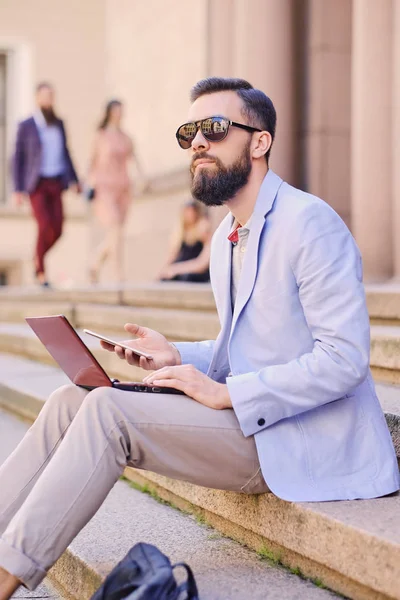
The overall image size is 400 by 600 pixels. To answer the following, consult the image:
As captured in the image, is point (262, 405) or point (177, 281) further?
point (177, 281)

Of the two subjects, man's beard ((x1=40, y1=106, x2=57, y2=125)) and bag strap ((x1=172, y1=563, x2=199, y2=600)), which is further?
man's beard ((x1=40, y1=106, x2=57, y2=125))

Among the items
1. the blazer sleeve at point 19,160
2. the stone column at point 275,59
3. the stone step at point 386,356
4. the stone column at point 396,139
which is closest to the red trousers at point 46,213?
the blazer sleeve at point 19,160

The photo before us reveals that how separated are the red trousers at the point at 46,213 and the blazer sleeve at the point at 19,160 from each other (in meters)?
0.23

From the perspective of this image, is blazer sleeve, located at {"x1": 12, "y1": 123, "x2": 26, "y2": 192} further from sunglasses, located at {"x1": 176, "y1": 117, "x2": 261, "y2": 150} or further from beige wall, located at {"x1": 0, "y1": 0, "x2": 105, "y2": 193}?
beige wall, located at {"x1": 0, "y1": 0, "x2": 105, "y2": 193}

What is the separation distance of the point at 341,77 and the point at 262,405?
5.47m

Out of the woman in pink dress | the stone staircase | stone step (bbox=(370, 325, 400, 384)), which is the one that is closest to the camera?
the stone staircase

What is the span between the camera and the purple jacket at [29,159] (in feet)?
30.1

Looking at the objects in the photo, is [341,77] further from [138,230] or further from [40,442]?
[40,442]

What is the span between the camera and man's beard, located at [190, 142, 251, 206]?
2.79 m

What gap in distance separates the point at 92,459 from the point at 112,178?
7.90 meters

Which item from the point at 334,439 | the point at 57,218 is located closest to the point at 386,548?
the point at 334,439

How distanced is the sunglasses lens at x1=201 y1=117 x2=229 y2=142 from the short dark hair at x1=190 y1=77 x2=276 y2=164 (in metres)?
0.08

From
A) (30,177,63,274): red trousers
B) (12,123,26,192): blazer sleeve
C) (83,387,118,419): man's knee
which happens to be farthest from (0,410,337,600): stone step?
(12,123,26,192): blazer sleeve

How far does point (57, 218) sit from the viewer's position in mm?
9250
